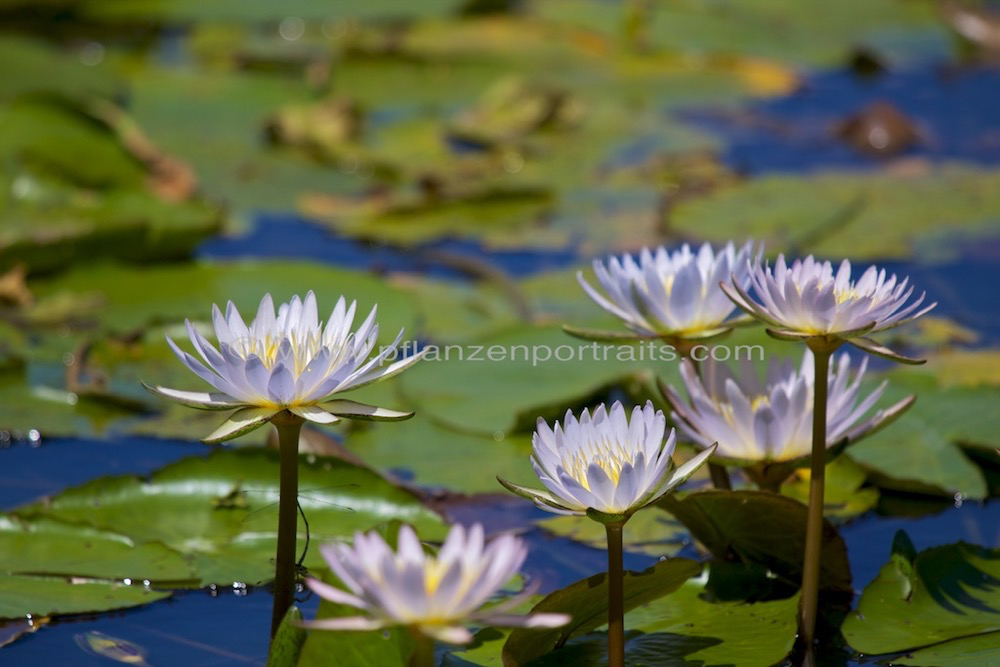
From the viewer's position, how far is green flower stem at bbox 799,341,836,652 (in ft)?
5.22

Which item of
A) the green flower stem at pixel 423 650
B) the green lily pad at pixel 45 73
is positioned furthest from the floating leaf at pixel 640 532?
the green lily pad at pixel 45 73

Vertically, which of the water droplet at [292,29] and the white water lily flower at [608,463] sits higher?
the water droplet at [292,29]

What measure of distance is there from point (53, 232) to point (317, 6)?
285 centimetres

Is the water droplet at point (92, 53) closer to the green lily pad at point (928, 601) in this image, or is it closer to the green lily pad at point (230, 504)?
the green lily pad at point (230, 504)

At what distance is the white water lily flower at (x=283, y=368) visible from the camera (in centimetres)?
142

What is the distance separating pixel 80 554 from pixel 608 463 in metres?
1.00

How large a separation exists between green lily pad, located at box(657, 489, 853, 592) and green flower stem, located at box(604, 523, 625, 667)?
341 millimetres

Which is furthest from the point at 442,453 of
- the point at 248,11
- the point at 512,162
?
the point at 248,11

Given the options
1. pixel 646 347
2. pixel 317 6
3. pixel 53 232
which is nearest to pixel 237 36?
pixel 317 6

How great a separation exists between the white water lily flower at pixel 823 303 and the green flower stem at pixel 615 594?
1.15 ft

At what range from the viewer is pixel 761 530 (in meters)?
1.83

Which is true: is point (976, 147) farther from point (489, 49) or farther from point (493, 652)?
point (493, 652)

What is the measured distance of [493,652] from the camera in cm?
168

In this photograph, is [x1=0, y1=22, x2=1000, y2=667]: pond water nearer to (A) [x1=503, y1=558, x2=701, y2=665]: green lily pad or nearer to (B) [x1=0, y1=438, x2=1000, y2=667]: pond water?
(B) [x1=0, y1=438, x2=1000, y2=667]: pond water
